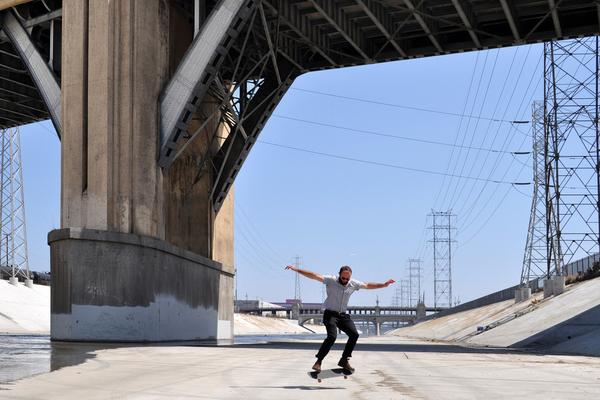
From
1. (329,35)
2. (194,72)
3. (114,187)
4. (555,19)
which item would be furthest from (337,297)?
(329,35)

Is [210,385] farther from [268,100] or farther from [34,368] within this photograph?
[268,100]

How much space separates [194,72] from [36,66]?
8.88 metres

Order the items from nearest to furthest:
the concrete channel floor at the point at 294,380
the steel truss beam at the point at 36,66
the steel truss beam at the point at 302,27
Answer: the concrete channel floor at the point at 294,380, the steel truss beam at the point at 36,66, the steel truss beam at the point at 302,27

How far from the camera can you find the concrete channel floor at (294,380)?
34.4ft

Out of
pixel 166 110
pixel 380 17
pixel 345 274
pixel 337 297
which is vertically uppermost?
pixel 380 17

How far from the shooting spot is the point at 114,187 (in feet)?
93.1

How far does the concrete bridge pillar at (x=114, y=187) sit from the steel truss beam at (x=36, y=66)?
322cm

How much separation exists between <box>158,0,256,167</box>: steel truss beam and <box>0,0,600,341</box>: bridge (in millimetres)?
46

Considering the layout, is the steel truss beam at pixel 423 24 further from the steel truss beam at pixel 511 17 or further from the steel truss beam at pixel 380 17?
the steel truss beam at pixel 511 17

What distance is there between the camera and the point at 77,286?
89.0 feet

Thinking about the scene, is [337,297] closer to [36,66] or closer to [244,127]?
[36,66]

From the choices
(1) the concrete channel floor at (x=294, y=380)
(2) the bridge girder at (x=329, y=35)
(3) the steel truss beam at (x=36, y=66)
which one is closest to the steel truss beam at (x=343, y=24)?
(2) the bridge girder at (x=329, y=35)

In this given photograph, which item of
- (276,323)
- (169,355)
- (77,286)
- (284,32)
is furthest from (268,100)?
(276,323)

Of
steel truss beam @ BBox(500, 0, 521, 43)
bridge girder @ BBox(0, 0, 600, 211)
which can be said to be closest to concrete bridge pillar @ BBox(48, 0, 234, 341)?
bridge girder @ BBox(0, 0, 600, 211)
